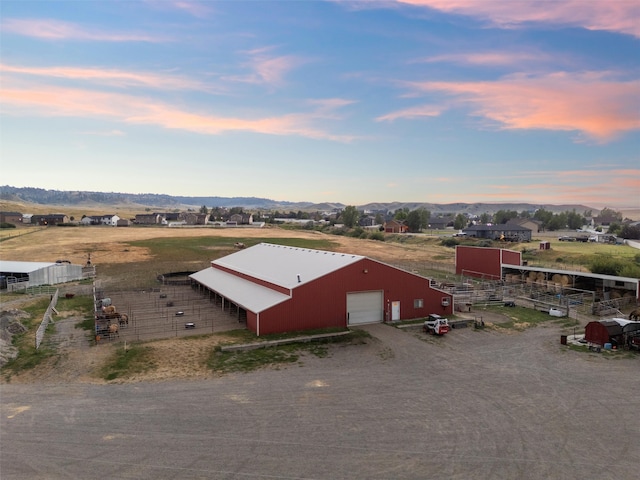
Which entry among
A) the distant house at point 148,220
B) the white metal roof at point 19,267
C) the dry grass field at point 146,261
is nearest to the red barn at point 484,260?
the dry grass field at point 146,261

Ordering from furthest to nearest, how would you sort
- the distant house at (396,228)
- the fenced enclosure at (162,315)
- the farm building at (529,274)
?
the distant house at (396,228)
the farm building at (529,274)
the fenced enclosure at (162,315)

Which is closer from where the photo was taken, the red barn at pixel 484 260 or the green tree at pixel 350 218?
the red barn at pixel 484 260

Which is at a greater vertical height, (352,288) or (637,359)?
(352,288)

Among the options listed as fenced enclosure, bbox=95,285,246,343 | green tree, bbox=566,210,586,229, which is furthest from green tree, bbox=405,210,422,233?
fenced enclosure, bbox=95,285,246,343

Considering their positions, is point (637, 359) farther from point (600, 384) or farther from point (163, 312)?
point (163, 312)

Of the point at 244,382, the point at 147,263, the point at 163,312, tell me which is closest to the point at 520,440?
the point at 244,382

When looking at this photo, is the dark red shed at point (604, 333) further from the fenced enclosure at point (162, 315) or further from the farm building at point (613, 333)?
the fenced enclosure at point (162, 315)

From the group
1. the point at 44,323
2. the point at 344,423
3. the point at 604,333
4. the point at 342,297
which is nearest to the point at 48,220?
the point at 44,323
